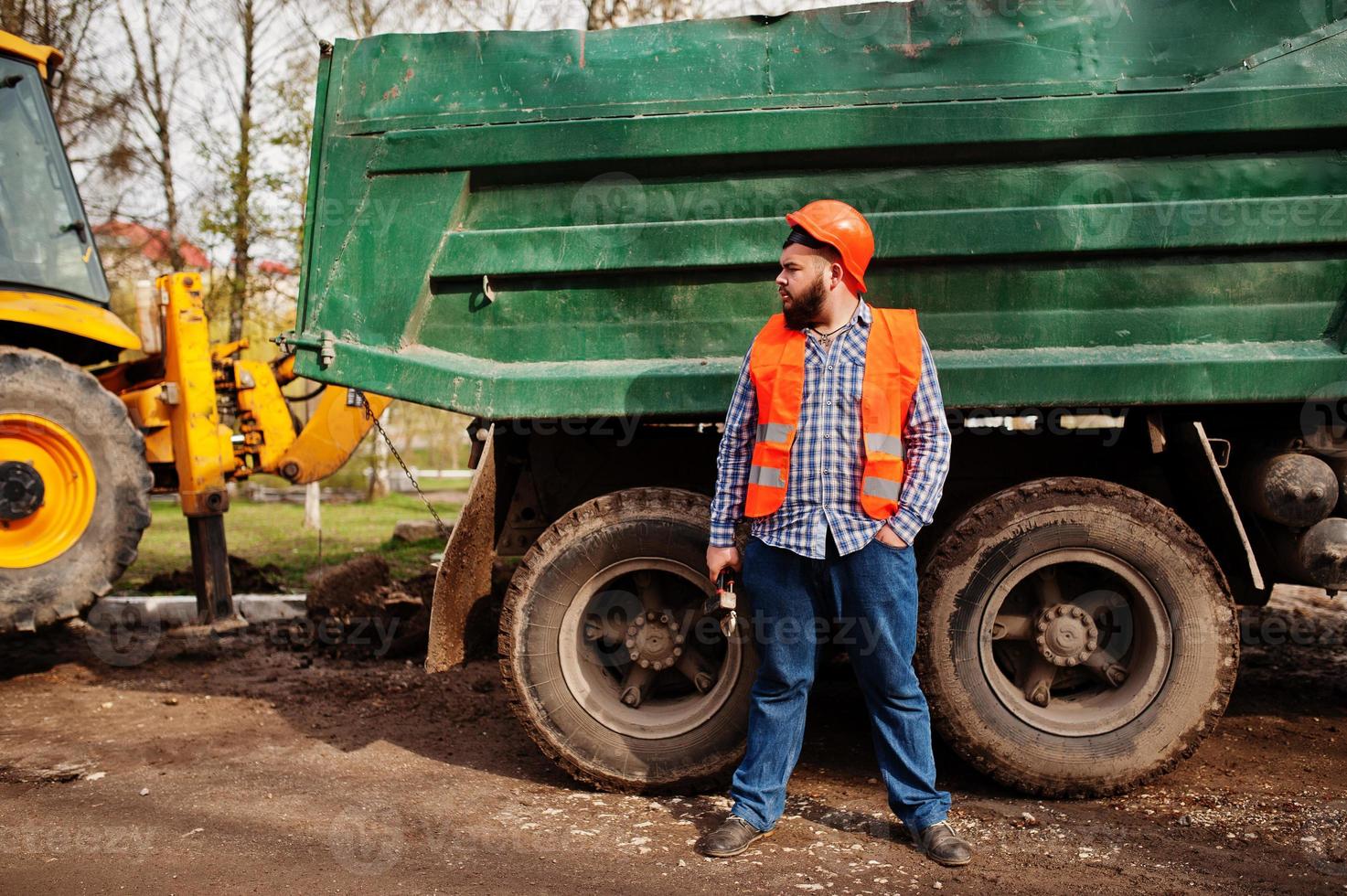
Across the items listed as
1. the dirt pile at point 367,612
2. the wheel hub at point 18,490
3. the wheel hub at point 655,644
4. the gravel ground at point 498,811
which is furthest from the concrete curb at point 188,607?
the wheel hub at point 655,644

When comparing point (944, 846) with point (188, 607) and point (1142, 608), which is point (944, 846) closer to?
point (1142, 608)

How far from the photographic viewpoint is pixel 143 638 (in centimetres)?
610

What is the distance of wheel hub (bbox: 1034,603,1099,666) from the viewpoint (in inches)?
145

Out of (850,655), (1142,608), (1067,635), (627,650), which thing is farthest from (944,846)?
(627,650)

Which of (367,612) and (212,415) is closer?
(212,415)

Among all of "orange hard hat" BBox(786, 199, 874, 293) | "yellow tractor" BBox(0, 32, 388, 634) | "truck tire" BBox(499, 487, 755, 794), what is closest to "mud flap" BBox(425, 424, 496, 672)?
"truck tire" BBox(499, 487, 755, 794)

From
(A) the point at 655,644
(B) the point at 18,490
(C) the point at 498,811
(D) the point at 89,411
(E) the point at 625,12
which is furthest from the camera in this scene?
(E) the point at 625,12

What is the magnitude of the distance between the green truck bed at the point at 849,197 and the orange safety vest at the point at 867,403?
1.28 ft

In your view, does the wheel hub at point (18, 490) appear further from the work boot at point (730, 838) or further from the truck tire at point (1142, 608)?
the truck tire at point (1142, 608)

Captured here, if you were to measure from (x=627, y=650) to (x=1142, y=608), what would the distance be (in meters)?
1.76

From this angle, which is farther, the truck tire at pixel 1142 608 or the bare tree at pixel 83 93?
the bare tree at pixel 83 93

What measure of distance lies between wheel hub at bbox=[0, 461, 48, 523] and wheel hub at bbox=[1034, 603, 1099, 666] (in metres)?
4.48

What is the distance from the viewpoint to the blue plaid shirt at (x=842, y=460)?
3.16 m

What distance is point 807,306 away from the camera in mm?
3229
